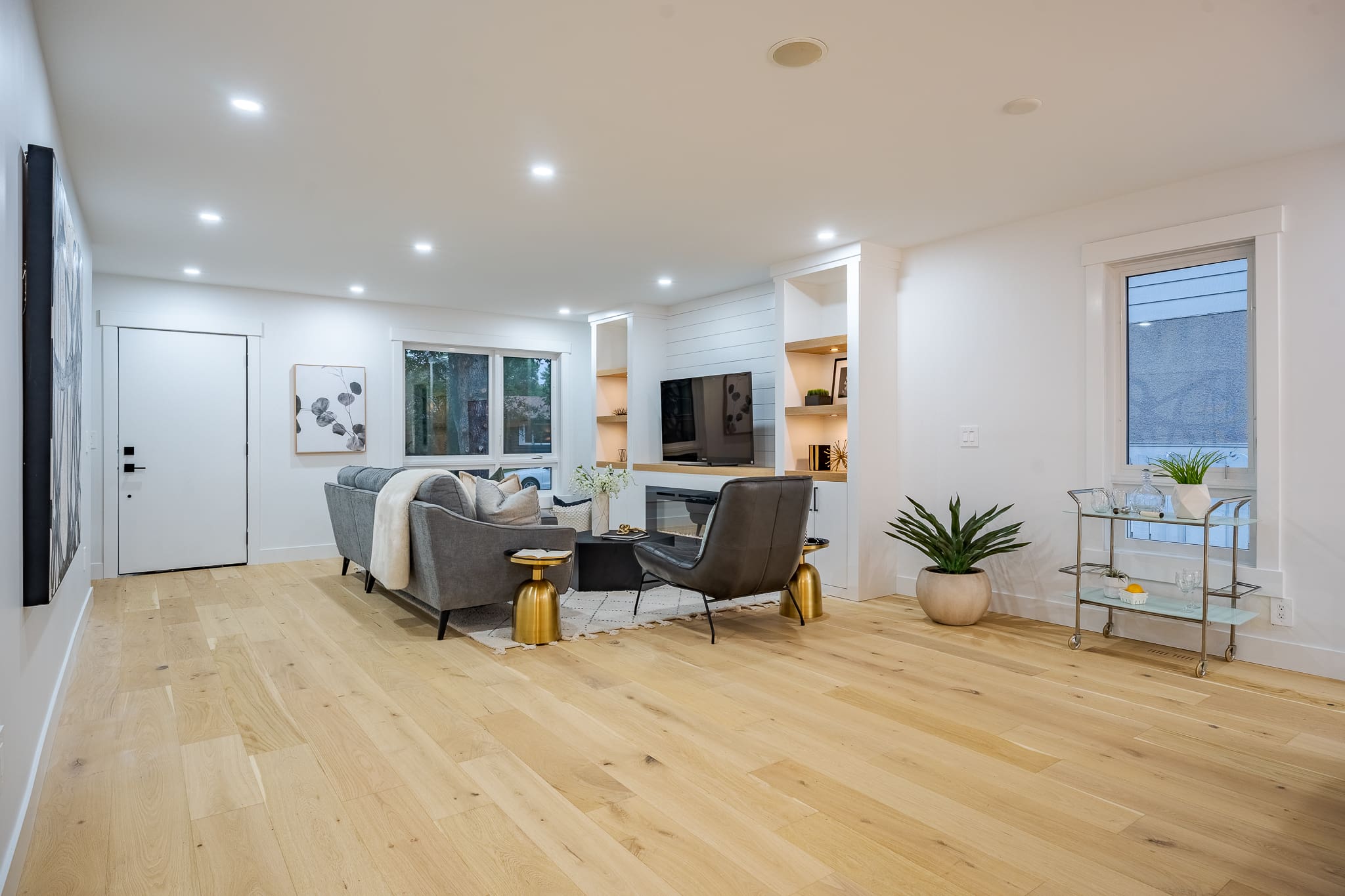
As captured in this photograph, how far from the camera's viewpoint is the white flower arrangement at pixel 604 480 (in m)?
6.92

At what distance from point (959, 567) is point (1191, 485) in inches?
49.9

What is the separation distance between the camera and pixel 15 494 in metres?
1.96

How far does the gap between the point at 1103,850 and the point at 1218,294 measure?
3.14 m

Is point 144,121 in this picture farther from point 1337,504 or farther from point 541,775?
point 1337,504

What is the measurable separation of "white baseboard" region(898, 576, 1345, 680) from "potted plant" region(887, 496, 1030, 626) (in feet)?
1.08

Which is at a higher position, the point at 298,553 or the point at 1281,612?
the point at 1281,612

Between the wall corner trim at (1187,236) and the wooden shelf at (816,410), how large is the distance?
5.64 ft

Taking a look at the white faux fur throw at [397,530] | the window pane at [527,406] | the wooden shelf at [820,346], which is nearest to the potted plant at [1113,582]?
the wooden shelf at [820,346]

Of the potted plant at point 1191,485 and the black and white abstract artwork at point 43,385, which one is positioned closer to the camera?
the black and white abstract artwork at point 43,385

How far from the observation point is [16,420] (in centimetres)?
200

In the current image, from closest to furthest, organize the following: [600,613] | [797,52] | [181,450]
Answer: [797,52], [600,613], [181,450]

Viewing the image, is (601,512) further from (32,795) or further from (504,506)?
(32,795)

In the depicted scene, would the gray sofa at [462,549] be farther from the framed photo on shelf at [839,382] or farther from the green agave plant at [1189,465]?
the green agave plant at [1189,465]

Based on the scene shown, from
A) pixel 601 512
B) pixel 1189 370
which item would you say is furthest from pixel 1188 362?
pixel 601 512
